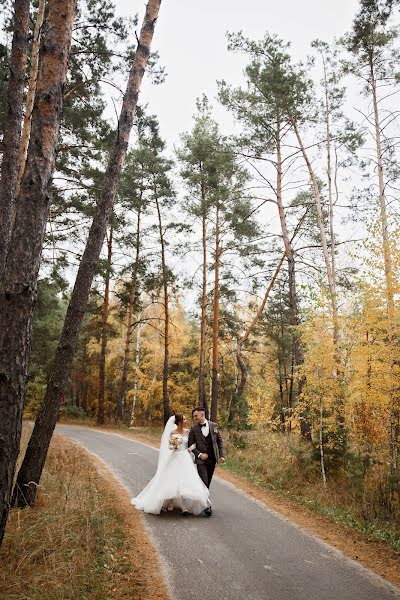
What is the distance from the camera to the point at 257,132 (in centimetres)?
1494

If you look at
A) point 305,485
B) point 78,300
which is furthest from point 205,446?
point 305,485

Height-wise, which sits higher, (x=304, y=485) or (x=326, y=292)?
(x=326, y=292)

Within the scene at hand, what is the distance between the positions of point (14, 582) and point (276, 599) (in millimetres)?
2437

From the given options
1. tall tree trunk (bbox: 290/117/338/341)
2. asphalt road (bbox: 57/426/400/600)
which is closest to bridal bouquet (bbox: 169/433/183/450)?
asphalt road (bbox: 57/426/400/600)

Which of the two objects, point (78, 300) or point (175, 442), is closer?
point (78, 300)

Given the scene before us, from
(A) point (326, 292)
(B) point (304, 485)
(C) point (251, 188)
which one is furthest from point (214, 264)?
(B) point (304, 485)

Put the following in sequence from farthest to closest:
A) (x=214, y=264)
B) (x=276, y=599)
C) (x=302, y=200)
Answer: (x=214, y=264), (x=302, y=200), (x=276, y=599)

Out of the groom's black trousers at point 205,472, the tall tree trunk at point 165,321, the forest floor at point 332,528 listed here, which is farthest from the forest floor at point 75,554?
the tall tree trunk at point 165,321

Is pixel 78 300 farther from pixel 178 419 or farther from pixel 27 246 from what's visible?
pixel 178 419

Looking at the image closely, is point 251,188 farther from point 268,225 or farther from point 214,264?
point 214,264

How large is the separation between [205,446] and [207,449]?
69 millimetres

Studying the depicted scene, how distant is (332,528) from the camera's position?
6.13 m

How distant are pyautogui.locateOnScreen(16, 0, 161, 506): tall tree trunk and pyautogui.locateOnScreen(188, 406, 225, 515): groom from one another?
2.56 metres

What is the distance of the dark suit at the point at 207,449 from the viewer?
23.3ft
